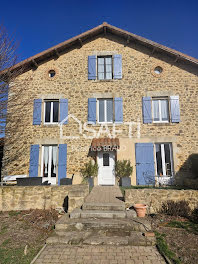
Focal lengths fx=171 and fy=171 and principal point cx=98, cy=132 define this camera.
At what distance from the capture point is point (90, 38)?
34.5 ft

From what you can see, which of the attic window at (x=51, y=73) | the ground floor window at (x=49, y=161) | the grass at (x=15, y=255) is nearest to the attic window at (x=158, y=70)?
the attic window at (x=51, y=73)

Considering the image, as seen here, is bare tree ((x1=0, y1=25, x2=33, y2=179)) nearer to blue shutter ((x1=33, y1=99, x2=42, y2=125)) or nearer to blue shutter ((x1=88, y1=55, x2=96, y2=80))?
blue shutter ((x1=33, y1=99, x2=42, y2=125))

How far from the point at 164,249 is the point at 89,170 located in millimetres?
5846

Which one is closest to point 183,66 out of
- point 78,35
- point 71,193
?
point 78,35

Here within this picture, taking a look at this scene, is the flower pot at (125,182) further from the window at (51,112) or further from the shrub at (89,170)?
the window at (51,112)

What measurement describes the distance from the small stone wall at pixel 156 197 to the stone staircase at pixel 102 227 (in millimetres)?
424

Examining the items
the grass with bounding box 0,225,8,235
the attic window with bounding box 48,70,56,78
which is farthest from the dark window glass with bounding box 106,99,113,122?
the grass with bounding box 0,225,8,235

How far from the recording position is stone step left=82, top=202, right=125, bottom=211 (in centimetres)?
529

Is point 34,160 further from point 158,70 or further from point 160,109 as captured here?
point 158,70

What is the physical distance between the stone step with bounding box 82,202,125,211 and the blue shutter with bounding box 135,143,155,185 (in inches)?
153

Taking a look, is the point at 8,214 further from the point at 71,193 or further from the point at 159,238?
the point at 159,238

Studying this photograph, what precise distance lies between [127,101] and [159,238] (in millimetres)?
7227

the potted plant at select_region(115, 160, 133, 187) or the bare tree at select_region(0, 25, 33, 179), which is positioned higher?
the bare tree at select_region(0, 25, 33, 179)

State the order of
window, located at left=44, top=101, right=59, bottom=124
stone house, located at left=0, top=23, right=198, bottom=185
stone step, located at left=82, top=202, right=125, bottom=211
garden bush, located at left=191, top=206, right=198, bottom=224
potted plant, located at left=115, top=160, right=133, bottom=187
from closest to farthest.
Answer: garden bush, located at left=191, top=206, right=198, bottom=224 → stone step, located at left=82, top=202, right=125, bottom=211 → potted plant, located at left=115, top=160, right=133, bottom=187 → stone house, located at left=0, top=23, right=198, bottom=185 → window, located at left=44, top=101, right=59, bottom=124
